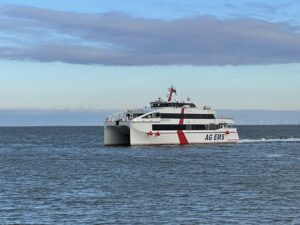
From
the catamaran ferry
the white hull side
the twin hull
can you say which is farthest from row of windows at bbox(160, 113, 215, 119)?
the white hull side

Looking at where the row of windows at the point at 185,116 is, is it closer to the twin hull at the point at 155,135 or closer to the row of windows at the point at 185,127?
the row of windows at the point at 185,127

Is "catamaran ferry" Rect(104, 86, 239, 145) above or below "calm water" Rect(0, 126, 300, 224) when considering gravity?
above

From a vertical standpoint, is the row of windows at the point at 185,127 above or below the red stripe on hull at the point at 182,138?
above

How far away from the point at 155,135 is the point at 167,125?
2324 millimetres

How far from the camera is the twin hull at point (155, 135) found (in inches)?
3354

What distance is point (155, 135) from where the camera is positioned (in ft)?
282

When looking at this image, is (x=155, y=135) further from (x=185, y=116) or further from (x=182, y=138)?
(x=182, y=138)

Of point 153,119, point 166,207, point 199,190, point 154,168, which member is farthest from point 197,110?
point 166,207

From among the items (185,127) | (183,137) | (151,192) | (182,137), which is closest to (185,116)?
(185,127)

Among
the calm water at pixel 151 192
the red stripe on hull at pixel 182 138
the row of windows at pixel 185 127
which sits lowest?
the calm water at pixel 151 192

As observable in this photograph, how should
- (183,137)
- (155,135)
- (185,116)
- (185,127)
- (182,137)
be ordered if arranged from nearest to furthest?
1. (155,135)
2. (185,116)
3. (185,127)
4. (182,137)
5. (183,137)

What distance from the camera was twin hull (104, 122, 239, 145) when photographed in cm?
8519

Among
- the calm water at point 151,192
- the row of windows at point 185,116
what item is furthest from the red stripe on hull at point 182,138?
the calm water at point 151,192

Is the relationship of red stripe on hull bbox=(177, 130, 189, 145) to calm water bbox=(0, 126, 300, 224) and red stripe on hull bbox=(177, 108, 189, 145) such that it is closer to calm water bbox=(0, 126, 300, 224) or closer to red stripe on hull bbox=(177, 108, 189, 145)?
red stripe on hull bbox=(177, 108, 189, 145)
